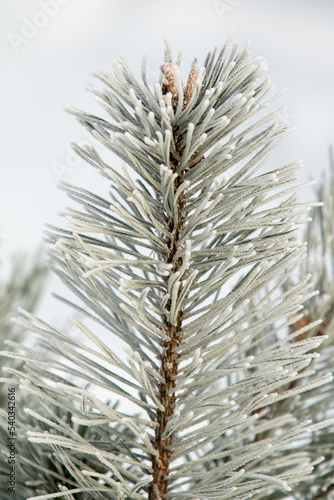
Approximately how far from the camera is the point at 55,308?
124 centimetres

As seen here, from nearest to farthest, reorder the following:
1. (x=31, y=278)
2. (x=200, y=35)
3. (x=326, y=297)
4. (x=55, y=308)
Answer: (x=326, y=297)
(x=31, y=278)
(x=55, y=308)
(x=200, y=35)

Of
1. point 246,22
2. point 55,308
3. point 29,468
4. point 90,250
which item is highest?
point 246,22

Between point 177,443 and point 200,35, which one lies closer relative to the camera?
point 177,443

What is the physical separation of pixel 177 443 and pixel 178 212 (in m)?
0.09

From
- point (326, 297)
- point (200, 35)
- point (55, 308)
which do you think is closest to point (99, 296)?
point (326, 297)

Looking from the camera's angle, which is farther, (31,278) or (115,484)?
(31,278)

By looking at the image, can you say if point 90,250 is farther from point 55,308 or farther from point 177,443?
point 55,308

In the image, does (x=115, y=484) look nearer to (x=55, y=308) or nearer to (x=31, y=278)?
(x=31, y=278)

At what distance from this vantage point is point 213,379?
0.72 feet

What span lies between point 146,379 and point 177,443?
38 millimetres

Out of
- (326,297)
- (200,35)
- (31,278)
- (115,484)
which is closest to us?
(115,484)

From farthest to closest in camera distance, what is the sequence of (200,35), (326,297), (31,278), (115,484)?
(200,35) → (31,278) → (326,297) → (115,484)

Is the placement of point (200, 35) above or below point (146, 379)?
above

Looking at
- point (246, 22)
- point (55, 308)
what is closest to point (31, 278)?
point (55, 308)
